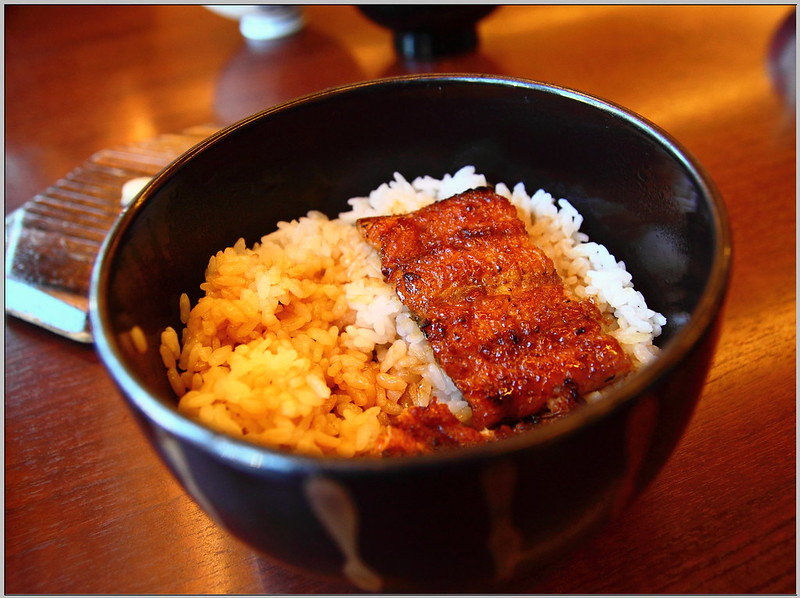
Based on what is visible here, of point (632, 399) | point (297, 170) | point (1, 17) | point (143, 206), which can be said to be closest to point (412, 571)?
point (632, 399)

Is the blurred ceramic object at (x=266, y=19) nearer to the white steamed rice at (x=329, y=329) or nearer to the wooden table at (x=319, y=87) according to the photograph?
the wooden table at (x=319, y=87)

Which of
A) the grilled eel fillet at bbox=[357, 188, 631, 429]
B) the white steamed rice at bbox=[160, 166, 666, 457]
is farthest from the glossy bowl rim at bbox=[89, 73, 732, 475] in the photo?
the grilled eel fillet at bbox=[357, 188, 631, 429]

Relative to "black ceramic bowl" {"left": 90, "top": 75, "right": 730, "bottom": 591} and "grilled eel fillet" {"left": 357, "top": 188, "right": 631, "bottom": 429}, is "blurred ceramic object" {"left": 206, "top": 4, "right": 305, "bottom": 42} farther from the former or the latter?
"grilled eel fillet" {"left": 357, "top": 188, "right": 631, "bottom": 429}

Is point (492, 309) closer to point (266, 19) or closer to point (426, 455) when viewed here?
point (426, 455)

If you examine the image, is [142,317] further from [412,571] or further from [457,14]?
[457,14]

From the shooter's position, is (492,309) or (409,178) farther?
(409,178)

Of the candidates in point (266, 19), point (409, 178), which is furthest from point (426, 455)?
point (266, 19)

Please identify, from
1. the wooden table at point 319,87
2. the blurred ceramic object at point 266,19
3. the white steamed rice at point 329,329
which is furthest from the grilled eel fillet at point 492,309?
the blurred ceramic object at point 266,19
